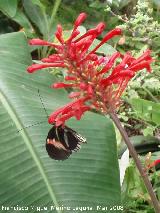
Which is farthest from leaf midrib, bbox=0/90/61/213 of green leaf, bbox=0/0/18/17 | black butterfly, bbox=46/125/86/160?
green leaf, bbox=0/0/18/17

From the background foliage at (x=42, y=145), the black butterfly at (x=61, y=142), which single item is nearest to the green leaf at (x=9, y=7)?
the background foliage at (x=42, y=145)

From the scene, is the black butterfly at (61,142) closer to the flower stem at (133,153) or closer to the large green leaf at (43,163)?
the large green leaf at (43,163)

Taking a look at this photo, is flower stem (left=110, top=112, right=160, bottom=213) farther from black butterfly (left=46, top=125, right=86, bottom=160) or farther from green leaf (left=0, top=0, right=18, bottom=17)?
green leaf (left=0, top=0, right=18, bottom=17)

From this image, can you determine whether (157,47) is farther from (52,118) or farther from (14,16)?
(52,118)

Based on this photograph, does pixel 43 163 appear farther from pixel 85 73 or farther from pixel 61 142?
pixel 85 73

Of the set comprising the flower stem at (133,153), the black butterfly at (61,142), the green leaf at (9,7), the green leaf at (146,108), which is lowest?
the flower stem at (133,153)

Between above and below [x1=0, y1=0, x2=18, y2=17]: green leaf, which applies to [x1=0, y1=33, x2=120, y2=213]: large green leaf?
below
